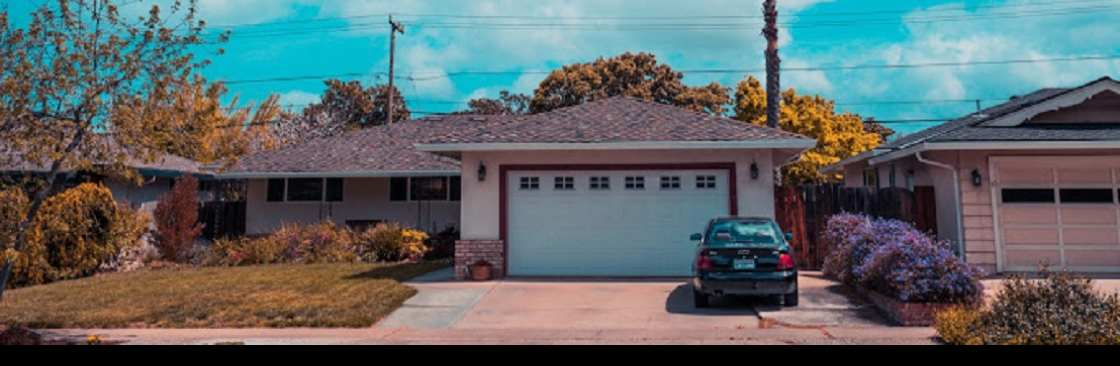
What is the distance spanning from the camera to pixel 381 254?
1866cm

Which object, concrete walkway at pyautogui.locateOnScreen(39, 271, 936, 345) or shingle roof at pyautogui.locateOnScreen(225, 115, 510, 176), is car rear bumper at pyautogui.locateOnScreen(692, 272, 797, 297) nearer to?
concrete walkway at pyautogui.locateOnScreen(39, 271, 936, 345)

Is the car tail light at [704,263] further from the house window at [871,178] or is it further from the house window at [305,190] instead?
the house window at [305,190]

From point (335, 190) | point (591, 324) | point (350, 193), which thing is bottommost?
point (591, 324)

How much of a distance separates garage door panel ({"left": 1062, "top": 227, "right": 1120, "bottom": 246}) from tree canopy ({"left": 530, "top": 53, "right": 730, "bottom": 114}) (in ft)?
76.4

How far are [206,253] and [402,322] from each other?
1144 cm

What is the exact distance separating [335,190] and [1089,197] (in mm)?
19940

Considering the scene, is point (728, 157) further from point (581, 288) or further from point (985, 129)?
point (985, 129)

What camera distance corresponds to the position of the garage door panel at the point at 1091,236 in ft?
45.4

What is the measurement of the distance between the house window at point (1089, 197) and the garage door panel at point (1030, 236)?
27.0 inches

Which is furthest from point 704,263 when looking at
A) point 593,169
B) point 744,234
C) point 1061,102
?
point 1061,102

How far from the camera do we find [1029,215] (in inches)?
548

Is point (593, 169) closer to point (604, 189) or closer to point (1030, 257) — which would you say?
point (604, 189)

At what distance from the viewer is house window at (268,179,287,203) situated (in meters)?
23.2
